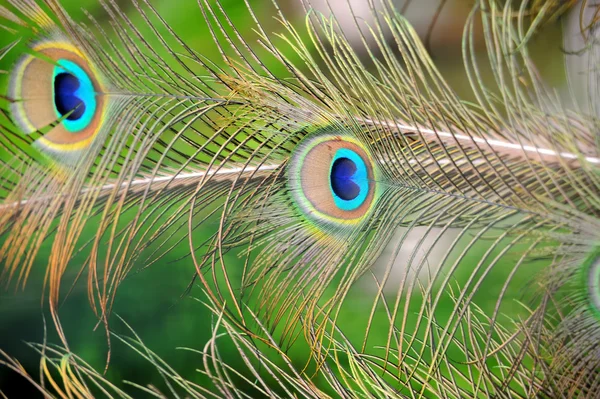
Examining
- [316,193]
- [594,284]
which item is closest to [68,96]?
[316,193]

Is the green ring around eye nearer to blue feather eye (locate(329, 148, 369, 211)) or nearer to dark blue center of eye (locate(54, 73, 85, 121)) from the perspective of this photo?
dark blue center of eye (locate(54, 73, 85, 121))

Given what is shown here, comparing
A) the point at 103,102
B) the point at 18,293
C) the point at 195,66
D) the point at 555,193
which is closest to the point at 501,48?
the point at 555,193

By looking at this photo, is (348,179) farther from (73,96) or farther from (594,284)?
(73,96)

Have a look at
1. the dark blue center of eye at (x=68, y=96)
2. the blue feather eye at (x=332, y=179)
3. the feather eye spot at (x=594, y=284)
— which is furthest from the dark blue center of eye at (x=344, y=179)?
the dark blue center of eye at (x=68, y=96)

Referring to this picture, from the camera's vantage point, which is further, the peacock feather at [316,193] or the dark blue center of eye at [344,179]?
the dark blue center of eye at [344,179]

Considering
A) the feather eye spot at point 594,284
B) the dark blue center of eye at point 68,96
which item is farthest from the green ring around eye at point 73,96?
the feather eye spot at point 594,284

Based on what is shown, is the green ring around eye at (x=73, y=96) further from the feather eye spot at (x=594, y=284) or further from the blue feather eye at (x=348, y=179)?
the feather eye spot at (x=594, y=284)

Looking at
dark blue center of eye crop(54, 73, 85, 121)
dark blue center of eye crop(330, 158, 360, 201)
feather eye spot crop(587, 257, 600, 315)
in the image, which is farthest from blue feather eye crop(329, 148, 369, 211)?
dark blue center of eye crop(54, 73, 85, 121)

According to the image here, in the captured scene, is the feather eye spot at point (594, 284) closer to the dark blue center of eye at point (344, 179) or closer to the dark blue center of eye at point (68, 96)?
the dark blue center of eye at point (344, 179)
